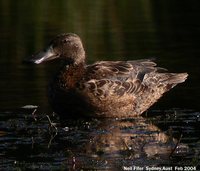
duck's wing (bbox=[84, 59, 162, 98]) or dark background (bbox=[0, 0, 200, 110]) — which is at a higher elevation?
duck's wing (bbox=[84, 59, 162, 98])

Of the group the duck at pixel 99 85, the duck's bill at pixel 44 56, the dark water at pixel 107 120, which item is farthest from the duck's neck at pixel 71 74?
the dark water at pixel 107 120

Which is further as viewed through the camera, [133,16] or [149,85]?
[133,16]

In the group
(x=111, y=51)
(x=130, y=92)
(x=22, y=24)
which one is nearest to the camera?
(x=130, y=92)

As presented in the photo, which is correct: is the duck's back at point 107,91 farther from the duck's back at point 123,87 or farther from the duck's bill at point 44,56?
the duck's bill at point 44,56

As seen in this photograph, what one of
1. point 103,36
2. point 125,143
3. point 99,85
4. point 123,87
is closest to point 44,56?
point 99,85

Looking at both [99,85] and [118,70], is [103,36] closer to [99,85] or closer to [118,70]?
[118,70]

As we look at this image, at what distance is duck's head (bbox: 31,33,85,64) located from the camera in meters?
12.4

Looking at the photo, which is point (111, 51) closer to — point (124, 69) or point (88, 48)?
point (88, 48)

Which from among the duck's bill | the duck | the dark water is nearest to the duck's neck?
the duck

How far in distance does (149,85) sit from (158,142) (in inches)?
110

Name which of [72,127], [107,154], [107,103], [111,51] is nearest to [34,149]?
[107,154]

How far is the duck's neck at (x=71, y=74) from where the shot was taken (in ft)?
39.0

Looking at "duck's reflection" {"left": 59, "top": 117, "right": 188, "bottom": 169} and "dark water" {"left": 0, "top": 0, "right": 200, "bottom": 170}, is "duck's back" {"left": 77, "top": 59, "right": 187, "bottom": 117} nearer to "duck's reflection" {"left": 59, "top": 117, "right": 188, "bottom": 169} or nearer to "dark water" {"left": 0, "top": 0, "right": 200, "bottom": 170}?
"dark water" {"left": 0, "top": 0, "right": 200, "bottom": 170}

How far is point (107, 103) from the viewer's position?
11797 millimetres
